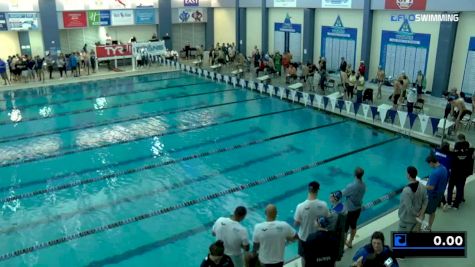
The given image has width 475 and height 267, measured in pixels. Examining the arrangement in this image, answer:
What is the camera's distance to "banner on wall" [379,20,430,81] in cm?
1439

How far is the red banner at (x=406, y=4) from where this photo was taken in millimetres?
13789

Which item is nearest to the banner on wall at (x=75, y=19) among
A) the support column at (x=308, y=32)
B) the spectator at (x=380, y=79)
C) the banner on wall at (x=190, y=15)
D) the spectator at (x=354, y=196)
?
the banner on wall at (x=190, y=15)

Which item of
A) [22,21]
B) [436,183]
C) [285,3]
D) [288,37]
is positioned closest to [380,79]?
[288,37]

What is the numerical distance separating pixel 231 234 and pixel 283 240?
546mm

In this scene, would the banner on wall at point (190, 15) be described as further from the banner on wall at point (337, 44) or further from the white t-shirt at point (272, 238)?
the white t-shirt at point (272, 238)

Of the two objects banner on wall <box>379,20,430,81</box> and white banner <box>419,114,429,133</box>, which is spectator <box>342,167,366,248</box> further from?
banner on wall <box>379,20,430,81</box>

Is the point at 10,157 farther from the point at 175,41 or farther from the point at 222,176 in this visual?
the point at 175,41

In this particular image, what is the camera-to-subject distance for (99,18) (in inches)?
842

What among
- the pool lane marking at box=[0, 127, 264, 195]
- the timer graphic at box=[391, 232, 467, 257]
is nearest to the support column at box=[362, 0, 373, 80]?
the pool lane marking at box=[0, 127, 264, 195]

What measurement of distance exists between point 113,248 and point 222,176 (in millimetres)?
2979

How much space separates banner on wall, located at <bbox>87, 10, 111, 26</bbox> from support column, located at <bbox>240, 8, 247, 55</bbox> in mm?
7032

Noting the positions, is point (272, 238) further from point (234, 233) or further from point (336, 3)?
point (336, 3)

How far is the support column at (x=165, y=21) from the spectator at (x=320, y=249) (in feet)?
70.1

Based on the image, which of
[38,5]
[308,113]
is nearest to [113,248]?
[308,113]
